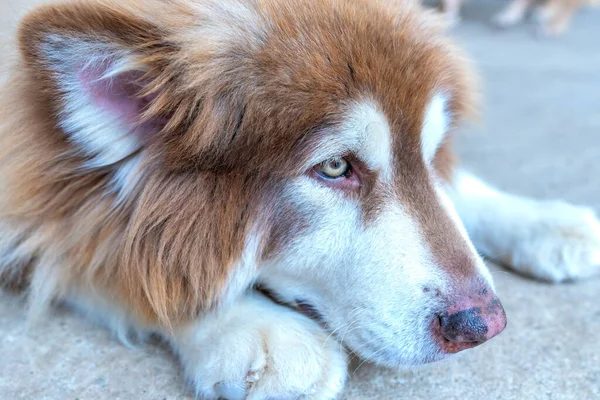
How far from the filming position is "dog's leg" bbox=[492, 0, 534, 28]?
8.40 metres

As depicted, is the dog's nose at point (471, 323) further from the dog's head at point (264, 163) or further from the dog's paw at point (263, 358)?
the dog's paw at point (263, 358)

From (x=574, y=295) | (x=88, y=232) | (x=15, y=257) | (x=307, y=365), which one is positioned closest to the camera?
(x=307, y=365)

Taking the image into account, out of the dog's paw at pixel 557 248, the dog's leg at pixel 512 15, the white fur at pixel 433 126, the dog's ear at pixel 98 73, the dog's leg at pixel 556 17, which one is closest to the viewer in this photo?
the dog's ear at pixel 98 73

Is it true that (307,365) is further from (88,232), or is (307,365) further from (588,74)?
(588,74)

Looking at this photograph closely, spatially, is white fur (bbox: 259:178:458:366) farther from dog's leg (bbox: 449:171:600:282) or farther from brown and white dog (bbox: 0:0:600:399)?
dog's leg (bbox: 449:171:600:282)

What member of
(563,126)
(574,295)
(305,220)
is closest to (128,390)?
(305,220)

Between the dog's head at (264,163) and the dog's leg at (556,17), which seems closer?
the dog's head at (264,163)

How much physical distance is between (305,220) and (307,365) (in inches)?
15.1

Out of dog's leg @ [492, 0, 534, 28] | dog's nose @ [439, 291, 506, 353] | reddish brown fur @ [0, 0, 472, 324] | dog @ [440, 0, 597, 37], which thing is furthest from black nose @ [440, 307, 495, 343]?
dog's leg @ [492, 0, 534, 28]

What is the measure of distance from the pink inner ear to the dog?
20.6 ft

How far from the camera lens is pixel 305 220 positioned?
182 centimetres

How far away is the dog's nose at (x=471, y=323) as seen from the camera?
1.67 m

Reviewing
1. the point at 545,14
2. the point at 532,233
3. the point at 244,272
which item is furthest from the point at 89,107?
the point at 545,14

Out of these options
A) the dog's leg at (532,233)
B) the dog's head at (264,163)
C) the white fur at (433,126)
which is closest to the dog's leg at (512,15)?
the dog's leg at (532,233)
